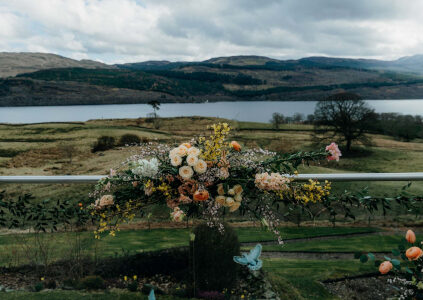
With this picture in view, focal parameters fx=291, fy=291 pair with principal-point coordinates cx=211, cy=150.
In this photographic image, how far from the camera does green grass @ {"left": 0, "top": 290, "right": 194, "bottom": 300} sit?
1.76m

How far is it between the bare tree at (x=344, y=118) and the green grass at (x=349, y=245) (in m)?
17.9

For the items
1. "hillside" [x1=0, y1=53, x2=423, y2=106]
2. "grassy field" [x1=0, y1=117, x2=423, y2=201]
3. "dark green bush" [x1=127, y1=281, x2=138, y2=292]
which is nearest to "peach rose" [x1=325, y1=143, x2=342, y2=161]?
"dark green bush" [x1=127, y1=281, x2=138, y2=292]

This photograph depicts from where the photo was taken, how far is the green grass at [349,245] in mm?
1948

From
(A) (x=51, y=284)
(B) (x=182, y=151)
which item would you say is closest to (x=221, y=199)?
(B) (x=182, y=151)

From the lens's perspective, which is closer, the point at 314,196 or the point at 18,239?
the point at 314,196

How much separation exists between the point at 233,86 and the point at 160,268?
133 feet

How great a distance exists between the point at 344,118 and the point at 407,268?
1910cm

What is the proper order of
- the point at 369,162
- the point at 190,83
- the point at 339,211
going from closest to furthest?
the point at 339,211, the point at 369,162, the point at 190,83

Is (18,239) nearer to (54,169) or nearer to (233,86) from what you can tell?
(54,169)

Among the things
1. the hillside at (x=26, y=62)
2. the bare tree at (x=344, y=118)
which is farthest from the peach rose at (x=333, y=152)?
the hillside at (x=26, y=62)

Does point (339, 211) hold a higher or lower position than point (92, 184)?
lower

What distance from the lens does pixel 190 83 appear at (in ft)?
123

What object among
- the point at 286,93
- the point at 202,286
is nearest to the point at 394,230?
the point at 202,286

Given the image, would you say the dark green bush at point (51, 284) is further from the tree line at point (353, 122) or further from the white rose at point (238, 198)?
the tree line at point (353, 122)
